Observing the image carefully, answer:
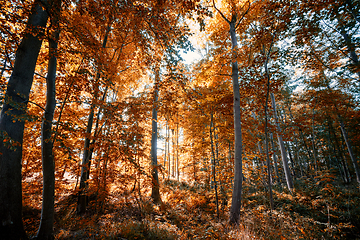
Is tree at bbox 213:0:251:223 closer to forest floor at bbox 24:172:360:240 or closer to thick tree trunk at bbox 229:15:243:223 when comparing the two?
thick tree trunk at bbox 229:15:243:223

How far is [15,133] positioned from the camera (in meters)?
2.70

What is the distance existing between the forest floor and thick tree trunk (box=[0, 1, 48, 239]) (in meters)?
1.45

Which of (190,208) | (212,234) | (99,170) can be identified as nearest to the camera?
(212,234)

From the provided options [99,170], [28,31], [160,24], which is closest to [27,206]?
[99,170]

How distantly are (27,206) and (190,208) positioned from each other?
6195 millimetres

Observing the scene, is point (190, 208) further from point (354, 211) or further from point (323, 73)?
point (323, 73)

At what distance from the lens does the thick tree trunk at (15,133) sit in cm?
245

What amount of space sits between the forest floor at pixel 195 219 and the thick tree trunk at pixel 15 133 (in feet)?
4.75

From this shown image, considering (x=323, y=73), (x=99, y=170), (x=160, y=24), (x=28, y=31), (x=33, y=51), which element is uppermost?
(x=323, y=73)

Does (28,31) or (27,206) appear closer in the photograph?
(28,31)

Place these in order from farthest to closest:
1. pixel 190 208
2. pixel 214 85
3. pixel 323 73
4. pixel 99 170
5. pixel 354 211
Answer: pixel 323 73
pixel 190 208
pixel 214 85
pixel 354 211
pixel 99 170

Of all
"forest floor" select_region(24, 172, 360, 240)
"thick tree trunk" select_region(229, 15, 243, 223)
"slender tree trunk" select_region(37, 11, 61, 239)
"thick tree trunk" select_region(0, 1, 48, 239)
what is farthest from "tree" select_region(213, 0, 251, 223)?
"thick tree trunk" select_region(0, 1, 48, 239)

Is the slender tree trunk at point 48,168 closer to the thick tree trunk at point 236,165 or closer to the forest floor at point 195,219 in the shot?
the forest floor at point 195,219

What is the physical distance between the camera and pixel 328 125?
12672 mm
